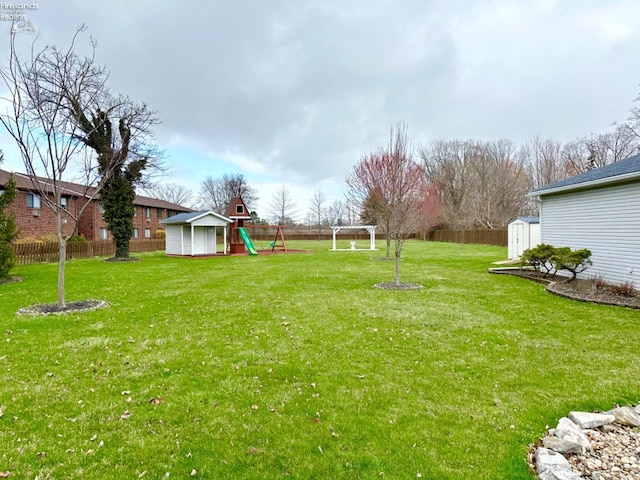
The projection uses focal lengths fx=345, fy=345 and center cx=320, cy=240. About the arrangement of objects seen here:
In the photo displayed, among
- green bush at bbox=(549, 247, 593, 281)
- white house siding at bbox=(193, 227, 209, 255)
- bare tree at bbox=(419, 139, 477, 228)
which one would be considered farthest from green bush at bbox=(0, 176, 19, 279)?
bare tree at bbox=(419, 139, 477, 228)

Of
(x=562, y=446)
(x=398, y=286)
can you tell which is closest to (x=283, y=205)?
(x=398, y=286)

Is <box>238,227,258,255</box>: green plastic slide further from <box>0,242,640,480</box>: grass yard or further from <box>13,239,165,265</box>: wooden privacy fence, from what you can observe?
<box>0,242,640,480</box>: grass yard

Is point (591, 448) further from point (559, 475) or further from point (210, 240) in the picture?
point (210, 240)

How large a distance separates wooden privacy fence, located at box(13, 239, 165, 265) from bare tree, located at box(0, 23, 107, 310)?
10.2 metres

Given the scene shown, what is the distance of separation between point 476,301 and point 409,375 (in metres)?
4.77

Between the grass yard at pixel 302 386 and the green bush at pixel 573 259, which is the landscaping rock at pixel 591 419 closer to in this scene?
the grass yard at pixel 302 386

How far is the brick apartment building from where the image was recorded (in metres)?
22.1

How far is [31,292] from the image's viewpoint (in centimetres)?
916

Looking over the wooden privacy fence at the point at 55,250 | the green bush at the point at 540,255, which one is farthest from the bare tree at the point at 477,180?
the wooden privacy fence at the point at 55,250

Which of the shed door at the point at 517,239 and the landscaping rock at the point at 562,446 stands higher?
the shed door at the point at 517,239

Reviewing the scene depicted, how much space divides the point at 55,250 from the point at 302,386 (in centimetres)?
1980

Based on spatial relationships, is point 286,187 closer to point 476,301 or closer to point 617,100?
point 617,100

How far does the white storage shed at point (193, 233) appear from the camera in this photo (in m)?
22.6

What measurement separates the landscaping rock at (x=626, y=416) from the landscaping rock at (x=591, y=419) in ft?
0.25
